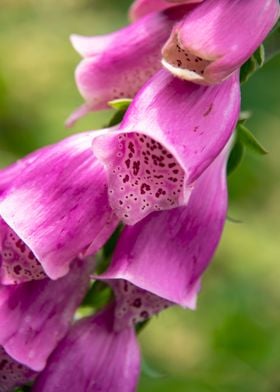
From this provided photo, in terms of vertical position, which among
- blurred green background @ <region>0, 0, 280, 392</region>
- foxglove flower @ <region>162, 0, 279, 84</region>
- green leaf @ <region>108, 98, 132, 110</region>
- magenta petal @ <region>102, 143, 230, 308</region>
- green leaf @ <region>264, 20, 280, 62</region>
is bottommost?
blurred green background @ <region>0, 0, 280, 392</region>

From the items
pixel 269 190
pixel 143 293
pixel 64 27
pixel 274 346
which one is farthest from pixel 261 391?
pixel 64 27

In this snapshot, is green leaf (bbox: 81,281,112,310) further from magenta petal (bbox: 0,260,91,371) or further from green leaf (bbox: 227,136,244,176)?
green leaf (bbox: 227,136,244,176)

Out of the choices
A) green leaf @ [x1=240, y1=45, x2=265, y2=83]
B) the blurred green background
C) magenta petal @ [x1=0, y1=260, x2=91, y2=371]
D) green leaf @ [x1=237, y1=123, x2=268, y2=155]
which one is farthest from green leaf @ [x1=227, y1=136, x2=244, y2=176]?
the blurred green background

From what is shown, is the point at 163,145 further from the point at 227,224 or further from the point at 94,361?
the point at 227,224

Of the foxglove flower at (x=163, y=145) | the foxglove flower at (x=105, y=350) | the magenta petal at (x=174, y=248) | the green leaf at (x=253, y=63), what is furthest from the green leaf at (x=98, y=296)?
the green leaf at (x=253, y=63)

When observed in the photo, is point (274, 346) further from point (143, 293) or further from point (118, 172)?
point (118, 172)

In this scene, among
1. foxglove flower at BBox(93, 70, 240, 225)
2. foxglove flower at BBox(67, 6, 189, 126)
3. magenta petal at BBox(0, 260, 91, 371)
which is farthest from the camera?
foxglove flower at BBox(67, 6, 189, 126)

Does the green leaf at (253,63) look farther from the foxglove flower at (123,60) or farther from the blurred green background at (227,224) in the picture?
the blurred green background at (227,224)
